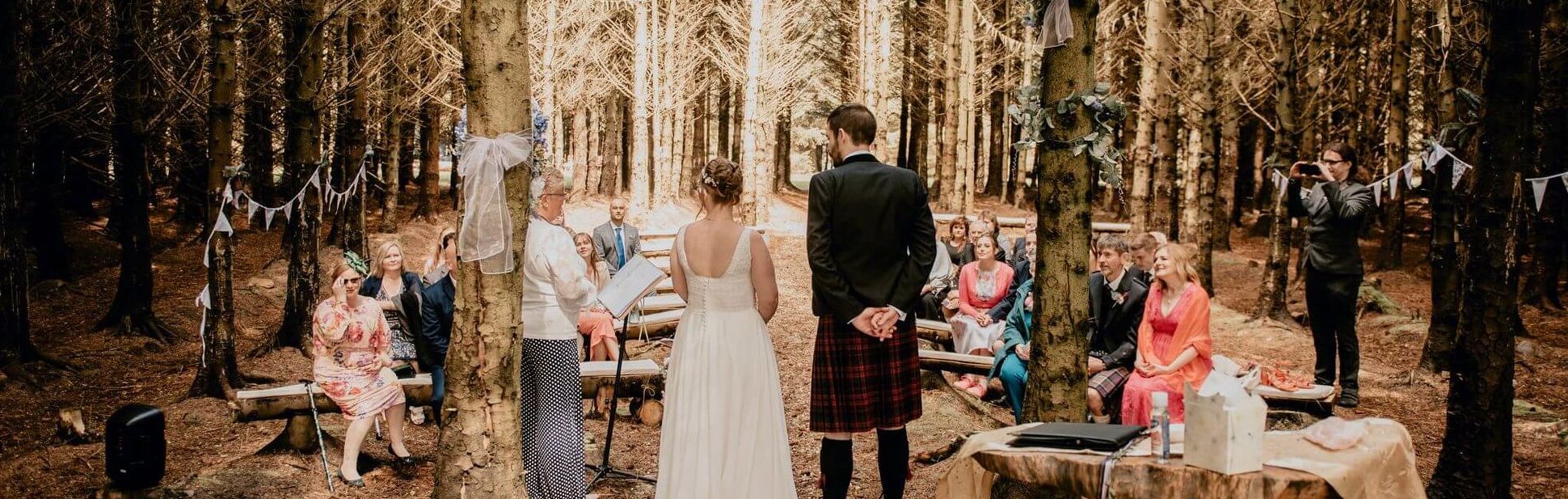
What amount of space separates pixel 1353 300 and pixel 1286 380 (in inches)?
51.4

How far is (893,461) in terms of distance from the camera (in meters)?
4.53

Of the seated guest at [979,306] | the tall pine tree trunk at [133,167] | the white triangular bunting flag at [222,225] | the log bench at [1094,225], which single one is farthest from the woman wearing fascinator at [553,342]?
the log bench at [1094,225]

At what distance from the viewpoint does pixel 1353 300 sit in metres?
7.49

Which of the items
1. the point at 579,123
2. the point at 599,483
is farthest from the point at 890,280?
the point at 579,123

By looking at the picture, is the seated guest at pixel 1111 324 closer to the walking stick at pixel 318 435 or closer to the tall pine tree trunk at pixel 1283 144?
the walking stick at pixel 318 435

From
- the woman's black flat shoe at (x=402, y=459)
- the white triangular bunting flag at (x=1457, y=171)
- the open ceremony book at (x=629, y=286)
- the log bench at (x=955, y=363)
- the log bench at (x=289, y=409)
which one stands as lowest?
the woman's black flat shoe at (x=402, y=459)

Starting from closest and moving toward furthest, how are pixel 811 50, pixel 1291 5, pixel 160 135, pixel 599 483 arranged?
pixel 599 483, pixel 1291 5, pixel 160 135, pixel 811 50

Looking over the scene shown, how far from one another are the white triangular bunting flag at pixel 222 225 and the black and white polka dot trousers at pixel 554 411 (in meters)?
4.69

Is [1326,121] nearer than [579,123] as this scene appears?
Yes

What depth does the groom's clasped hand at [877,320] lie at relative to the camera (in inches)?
167

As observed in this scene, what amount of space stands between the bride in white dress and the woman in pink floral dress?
2.43 metres

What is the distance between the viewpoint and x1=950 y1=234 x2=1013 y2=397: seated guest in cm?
816

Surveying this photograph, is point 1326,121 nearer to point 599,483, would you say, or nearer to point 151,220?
point 599,483

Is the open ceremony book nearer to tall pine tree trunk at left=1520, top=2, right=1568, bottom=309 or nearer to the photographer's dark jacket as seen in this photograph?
the photographer's dark jacket
